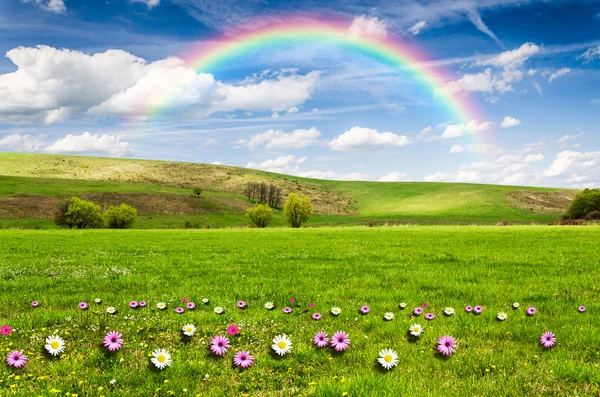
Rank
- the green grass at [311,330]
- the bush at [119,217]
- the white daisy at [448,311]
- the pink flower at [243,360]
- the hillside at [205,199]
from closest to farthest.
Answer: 1. the green grass at [311,330]
2. the pink flower at [243,360]
3. the white daisy at [448,311]
4. the bush at [119,217]
5. the hillside at [205,199]

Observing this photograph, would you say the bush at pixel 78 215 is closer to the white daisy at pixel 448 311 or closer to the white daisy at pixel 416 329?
the white daisy at pixel 448 311

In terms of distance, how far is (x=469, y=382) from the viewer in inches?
225

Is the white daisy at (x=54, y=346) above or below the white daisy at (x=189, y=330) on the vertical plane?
below

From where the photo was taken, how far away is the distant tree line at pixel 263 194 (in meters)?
164

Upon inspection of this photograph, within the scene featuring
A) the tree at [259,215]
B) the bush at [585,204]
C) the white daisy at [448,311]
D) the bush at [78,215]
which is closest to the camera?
the white daisy at [448,311]

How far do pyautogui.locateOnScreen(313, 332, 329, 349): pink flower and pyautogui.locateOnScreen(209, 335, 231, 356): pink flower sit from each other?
1501 millimetres

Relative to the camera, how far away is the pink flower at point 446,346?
6.62 meters

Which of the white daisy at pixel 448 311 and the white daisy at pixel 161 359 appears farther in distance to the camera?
the white daisy at pixel 448 311

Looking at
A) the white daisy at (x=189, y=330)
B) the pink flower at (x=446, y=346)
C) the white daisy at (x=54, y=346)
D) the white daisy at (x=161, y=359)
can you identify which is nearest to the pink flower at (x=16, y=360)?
the white daisy at (x=54, y=346)

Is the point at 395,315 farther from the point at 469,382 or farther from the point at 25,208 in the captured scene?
the point at 25,208

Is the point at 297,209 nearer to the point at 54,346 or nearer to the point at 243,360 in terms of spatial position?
the point at 54,346

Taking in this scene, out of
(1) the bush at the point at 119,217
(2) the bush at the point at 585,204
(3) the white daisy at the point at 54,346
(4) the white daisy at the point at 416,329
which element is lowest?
(1) the bush at the point at 119,217

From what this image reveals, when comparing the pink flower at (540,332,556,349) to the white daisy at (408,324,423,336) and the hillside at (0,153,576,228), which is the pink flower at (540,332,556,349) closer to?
the white daisy at (408,324,423,336)

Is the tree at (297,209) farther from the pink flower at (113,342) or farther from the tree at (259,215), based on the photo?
the pink flower at (113,342)
